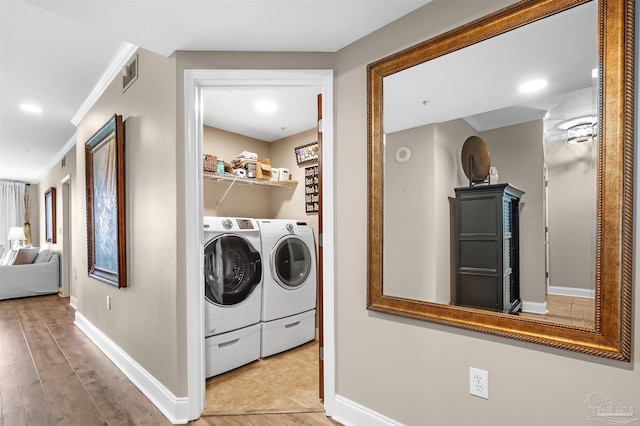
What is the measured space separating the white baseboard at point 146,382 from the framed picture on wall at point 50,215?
416 centimetres

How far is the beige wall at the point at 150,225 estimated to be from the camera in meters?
2.01

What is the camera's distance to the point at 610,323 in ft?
3.59

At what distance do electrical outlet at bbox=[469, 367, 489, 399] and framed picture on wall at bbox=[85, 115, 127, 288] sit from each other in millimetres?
2411

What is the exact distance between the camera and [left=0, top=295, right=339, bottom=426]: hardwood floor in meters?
1.96

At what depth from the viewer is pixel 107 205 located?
2865mm

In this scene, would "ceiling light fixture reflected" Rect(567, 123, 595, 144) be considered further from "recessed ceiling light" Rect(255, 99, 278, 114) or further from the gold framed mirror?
"recessed ceiling light" Rect(255, 99, 278, 114)

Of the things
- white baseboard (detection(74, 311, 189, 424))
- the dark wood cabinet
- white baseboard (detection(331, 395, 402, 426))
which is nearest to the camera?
the dark wood cabinet

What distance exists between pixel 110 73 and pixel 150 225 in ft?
4.81

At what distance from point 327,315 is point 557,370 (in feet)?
3.70

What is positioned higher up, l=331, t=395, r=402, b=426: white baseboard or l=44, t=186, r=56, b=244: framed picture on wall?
l=44, t=186, r=56, b=244: framed picture on wall

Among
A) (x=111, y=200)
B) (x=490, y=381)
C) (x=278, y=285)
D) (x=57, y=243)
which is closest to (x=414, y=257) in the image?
(x=490, y=381)

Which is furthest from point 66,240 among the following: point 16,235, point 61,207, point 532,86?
point 532,86

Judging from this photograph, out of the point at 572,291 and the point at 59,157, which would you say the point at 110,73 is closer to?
the point at 572,291

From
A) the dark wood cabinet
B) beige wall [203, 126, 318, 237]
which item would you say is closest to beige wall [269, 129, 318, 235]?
beige wall [203, 126, 318, 237]
